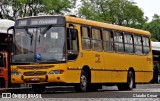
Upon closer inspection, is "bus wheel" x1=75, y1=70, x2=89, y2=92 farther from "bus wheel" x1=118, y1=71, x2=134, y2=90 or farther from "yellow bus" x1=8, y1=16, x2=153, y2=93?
"bus wheel" x1=118, y1=71, x2=134, y2=90

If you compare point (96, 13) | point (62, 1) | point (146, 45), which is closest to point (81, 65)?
point (146, 45)

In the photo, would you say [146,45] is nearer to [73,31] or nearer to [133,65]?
[133,65]

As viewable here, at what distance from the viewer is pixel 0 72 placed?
25.2 meters

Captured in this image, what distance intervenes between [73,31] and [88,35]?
158cm

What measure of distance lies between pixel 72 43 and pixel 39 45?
122 cm

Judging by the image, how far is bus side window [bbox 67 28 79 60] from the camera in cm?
1991

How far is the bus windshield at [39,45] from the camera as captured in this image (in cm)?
1956

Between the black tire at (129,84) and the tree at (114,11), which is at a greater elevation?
the tree at (114,11)

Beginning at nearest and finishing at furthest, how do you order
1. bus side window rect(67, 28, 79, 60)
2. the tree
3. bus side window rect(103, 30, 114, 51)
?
bus side window rect(67, 28, 79, 60)
bus side window rect(103, 30, 114, 51)
the tree

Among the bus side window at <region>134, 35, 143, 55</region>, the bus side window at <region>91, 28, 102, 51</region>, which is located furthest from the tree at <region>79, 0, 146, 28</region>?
the bus side window at <region>91, 28, 102, 51</region>

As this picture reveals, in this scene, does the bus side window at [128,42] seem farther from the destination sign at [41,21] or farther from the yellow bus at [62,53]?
the destination sign at [41,21]

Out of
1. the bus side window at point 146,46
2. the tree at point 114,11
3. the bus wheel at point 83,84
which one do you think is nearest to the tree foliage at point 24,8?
the tree at point 114,11

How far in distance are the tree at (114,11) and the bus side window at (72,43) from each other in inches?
1975

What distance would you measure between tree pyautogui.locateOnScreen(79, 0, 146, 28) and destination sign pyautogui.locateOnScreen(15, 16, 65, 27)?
49863mm
